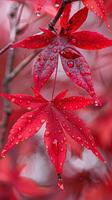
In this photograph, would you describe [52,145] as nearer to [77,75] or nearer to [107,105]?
[77,75]

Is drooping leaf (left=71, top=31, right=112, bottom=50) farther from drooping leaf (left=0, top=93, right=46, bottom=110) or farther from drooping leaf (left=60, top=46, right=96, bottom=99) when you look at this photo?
drooping leaf (left=0, top=93, right=46, bottom=110)

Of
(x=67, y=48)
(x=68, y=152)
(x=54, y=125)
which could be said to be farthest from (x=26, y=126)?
(x=68, y=152)

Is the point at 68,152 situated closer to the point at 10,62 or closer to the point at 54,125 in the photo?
the point at 10,62

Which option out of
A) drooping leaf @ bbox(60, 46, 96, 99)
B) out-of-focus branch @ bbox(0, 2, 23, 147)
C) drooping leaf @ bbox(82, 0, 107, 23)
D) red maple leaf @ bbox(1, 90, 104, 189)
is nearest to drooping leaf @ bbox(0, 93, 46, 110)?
red maple leaf @ bbox(1, 90, 104, 189)

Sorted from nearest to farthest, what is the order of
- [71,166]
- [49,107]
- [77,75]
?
1. [77,75]
2. [49,107]
3. [71,166]

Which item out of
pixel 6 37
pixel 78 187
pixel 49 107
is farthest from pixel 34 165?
pixel 49 107

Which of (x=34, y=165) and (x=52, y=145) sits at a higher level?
(x=52, y=145)
